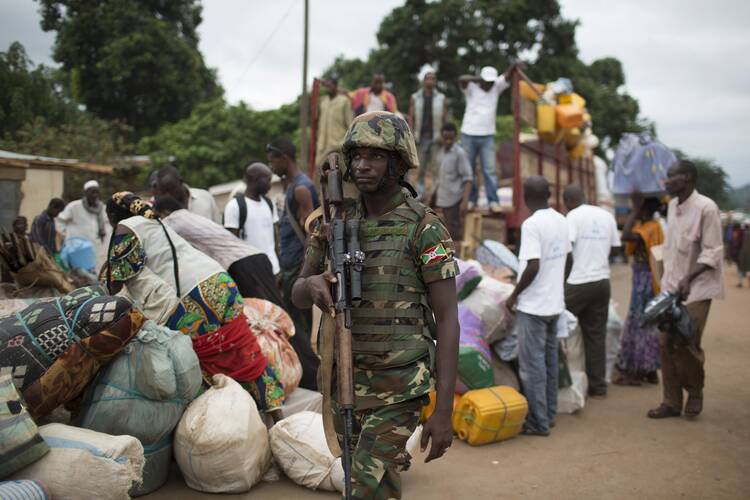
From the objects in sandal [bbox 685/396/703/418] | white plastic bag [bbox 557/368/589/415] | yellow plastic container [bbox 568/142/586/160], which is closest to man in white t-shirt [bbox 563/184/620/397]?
white plastic bag [bbox 557/368/589/415]

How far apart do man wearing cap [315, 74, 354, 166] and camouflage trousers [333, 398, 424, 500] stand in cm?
814

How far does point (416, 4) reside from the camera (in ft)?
88.7

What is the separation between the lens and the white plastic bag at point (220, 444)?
3.52 m

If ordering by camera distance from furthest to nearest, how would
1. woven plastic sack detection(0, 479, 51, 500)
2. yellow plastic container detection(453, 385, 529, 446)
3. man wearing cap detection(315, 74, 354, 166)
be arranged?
man wearing cap detection(315, 74, 354, 166)
yellow plastic container detection(453, 385, 529, 446)
woven plastic sack detection(0, 479, 51, 500)

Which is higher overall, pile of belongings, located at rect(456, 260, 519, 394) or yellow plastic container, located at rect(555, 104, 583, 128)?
yellow plastic container, located at rect(555, 104, 583, 128)

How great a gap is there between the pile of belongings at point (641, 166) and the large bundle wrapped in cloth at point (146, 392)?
19.2 feet

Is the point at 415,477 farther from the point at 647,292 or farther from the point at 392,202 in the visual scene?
the point at 647,292

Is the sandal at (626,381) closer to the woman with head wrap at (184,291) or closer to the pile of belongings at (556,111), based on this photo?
the woman with head wrap at (184,291)

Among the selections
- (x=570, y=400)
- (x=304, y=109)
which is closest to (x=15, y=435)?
(x=570, y=400)

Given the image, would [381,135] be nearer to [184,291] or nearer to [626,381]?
[184,291]

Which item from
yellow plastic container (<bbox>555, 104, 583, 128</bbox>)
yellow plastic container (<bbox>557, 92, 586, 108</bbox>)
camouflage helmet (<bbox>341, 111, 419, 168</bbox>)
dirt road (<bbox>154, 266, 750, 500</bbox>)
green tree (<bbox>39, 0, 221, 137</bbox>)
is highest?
green tree (<bbox>39, 0, 221, 137</bbox>)

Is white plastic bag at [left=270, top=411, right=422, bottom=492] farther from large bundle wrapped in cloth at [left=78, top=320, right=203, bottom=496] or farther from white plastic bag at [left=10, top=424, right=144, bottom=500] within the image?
white plastic bag at [left=10, top=424, right=144, bottom=500]

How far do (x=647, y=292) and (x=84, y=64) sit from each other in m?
26.6

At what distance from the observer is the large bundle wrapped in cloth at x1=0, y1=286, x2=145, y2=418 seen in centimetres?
312
